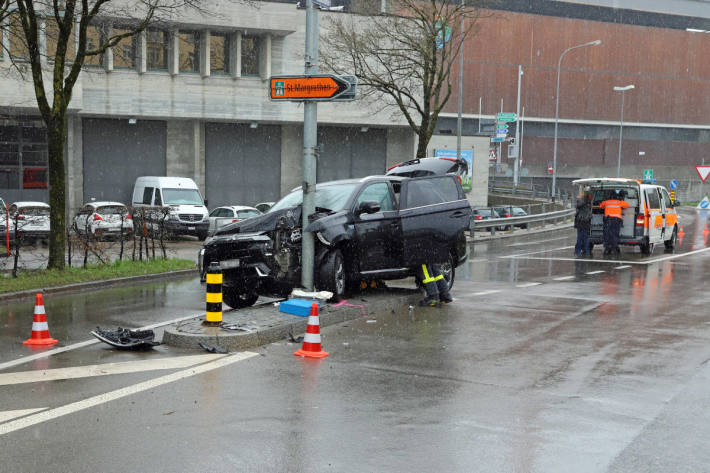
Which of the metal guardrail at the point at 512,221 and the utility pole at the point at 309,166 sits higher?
the utility pole at the point at 309,166

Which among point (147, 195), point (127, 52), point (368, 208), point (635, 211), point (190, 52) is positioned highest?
point (190, 52)

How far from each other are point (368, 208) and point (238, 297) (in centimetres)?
260

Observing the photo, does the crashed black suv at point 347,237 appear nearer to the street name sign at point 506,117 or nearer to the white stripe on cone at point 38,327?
the white stripe on cone at point 38,327

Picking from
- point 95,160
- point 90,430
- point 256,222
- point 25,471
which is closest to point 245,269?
point 256,222

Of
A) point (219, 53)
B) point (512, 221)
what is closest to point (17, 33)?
point (219, 53)

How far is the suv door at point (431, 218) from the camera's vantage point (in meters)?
12.3

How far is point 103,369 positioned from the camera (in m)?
8.27

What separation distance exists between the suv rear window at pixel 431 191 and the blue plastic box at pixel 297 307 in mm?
2760

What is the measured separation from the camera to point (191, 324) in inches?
397

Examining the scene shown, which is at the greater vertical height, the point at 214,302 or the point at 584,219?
the point at 584,219

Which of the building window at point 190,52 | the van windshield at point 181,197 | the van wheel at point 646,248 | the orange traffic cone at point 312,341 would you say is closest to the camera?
the orange traffic cone at point 312,341

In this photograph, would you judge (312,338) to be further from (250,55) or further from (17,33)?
(250,55)

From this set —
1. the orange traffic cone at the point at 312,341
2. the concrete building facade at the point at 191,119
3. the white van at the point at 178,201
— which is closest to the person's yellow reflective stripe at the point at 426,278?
the orange traffic cone at the point at 312,341

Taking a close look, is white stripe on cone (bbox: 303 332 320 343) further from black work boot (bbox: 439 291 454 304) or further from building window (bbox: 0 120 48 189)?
building window (bbox: 0 120 48 189)
